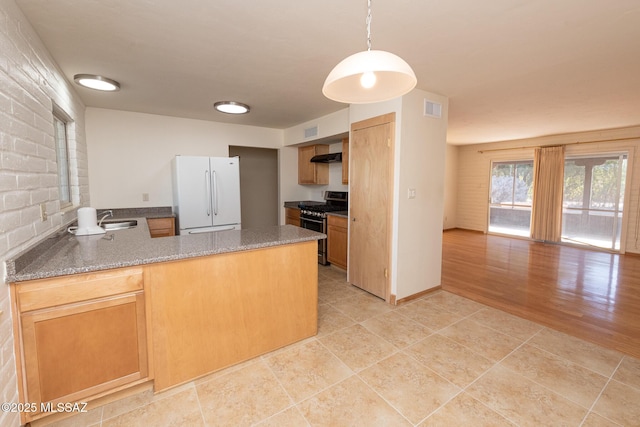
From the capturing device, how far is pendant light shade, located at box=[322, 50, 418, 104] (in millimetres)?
1184

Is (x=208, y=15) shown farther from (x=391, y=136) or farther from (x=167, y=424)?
(x=167, y=424)

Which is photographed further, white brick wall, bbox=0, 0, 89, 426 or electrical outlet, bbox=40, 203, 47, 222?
electrical outlet, bbox=40, 203, 47, 222

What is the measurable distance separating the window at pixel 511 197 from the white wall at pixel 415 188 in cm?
466

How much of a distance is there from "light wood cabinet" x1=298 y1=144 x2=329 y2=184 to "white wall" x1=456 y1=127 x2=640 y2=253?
15.0ft

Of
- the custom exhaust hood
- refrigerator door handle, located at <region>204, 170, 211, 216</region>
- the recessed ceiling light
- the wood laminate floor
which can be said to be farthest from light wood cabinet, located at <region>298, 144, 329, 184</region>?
the wood laminate floor

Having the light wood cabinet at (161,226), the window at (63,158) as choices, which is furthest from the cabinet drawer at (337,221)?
the window at (63,158)

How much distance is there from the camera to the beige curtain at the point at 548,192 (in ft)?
19.5

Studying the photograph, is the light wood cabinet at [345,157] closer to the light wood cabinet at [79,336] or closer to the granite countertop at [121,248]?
the granite countertop at [121,248]

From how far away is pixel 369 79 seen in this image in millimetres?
1468

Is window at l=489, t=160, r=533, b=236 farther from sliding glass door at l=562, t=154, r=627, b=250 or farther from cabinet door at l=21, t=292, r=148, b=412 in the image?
cabinet door at l=21, t=292, r=148, b=412

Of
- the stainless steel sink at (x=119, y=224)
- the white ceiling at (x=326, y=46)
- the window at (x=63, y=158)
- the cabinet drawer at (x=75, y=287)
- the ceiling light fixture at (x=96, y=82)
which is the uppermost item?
the white ceiling at (x=326, y=46)

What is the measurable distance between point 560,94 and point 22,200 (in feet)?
15.8

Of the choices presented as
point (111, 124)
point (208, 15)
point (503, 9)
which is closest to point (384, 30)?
point (503, 9)

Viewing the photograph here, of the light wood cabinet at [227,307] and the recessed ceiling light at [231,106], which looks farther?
the recessed ceiling light at [231,106]
